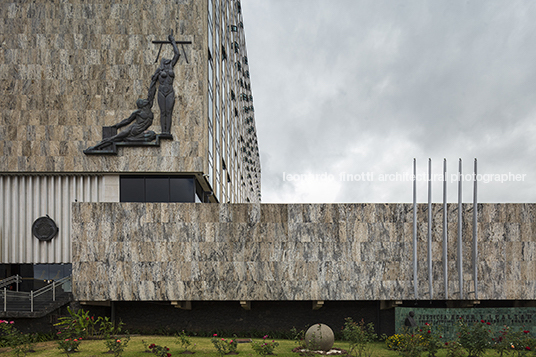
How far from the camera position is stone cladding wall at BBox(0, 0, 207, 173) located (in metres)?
24.6

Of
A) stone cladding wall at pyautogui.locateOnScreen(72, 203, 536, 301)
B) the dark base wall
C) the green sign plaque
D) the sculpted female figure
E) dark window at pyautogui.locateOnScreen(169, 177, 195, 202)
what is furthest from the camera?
dark window at pyautogui.locateOnScreen(169, 177, 195, 202)

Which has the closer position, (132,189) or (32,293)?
(32,293)

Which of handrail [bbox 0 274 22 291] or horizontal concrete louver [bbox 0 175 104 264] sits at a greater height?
horizontal concrete louver [bbox 0 175 104 264]

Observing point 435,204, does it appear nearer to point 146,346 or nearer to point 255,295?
point 255,295

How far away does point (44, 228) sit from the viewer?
2481cm

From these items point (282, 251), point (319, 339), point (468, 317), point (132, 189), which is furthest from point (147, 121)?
point (468, 317)

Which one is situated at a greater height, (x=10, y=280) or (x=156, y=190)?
(x=156, y=190)

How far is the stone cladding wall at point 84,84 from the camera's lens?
24625 millimetres

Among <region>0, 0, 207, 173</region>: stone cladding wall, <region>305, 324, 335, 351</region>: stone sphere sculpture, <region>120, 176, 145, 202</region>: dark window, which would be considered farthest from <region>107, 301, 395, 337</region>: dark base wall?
<region>0, 0, 207, 173</region>: stone cladding wall

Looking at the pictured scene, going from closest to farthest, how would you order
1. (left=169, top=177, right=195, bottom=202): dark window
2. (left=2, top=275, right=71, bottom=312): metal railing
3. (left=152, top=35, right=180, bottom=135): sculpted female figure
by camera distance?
1. (left=2, top=275, right=71, bottom=312): metal railing
2. (left=152, top=35, right=180, bottom=135): sculpted female figure
3. (left=169, top=177, right=195, bottom=202): dark window

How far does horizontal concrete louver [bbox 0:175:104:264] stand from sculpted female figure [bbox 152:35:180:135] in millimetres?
5484

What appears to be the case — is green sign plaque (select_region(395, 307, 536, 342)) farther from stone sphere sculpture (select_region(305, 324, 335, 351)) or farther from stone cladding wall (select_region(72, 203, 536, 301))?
stone sphere sculpture (select_region(305, 324, 335, 351))

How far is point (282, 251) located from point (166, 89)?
40.5 ft

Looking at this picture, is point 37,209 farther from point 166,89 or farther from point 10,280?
point 166,89
